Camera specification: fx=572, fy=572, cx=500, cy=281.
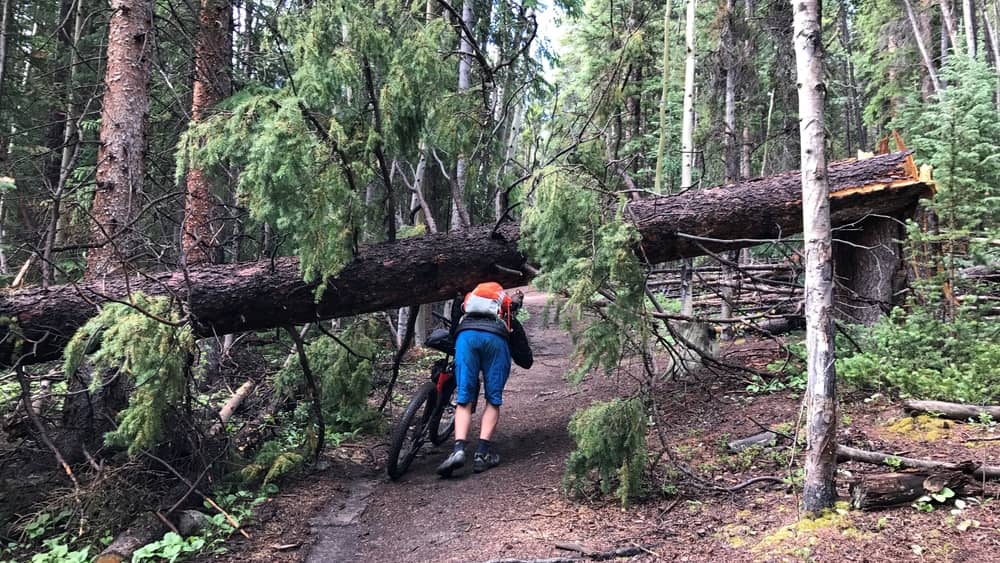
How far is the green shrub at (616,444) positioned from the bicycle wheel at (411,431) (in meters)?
1.85

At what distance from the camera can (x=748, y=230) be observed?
570cm

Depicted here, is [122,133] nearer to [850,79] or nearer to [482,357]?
[482,357]

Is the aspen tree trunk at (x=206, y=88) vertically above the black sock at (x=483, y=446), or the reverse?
the aspen tree trunk at (x=206, y=88)

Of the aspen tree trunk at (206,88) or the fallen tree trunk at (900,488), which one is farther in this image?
the aspen tree trunk at (206,88)

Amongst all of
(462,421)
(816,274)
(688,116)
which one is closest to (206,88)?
(462,421)

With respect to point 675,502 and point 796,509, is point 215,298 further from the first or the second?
point 796,509

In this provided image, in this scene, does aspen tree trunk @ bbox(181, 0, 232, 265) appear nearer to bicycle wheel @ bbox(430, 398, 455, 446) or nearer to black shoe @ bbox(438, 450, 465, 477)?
bicycle wheel @ bbox(430, 398, 455, 446)

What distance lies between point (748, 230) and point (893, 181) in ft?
4.68

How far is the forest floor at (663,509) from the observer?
9.21 ft

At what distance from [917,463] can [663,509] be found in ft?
4.86

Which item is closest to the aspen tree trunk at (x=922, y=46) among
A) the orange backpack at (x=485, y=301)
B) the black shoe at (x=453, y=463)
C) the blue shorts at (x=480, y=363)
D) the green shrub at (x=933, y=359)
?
the green shrub at (x=933, y=359)

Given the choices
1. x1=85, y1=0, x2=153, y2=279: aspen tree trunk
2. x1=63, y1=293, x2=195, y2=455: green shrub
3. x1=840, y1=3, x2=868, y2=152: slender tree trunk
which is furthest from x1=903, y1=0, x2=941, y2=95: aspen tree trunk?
x1=63, y1=293, x2=195, y2=455: green shrub

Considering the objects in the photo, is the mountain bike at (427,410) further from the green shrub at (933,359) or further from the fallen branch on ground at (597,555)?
the green shrub at (933,359)

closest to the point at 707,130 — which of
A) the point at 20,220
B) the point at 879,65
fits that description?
the point at 879,65
